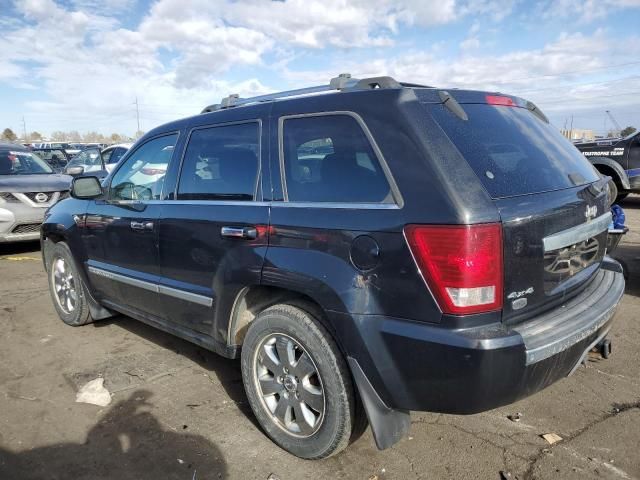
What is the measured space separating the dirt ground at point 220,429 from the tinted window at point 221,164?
4.59 feet

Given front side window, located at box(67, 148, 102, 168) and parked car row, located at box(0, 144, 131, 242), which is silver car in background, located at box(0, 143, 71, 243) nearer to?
parked car row, located at box(0, 144, 131, 242)

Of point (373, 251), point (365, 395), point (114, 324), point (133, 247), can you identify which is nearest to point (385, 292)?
point (373, 251)

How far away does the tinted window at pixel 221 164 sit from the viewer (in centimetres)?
302

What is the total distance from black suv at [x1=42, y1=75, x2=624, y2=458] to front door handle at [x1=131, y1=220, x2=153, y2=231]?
5.0 inches

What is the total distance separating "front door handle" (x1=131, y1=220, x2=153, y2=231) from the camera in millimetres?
3591

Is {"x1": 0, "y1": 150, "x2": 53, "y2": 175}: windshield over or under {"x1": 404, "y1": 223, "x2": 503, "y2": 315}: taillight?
over

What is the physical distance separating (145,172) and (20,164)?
23.1ft

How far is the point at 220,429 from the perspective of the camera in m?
3.10

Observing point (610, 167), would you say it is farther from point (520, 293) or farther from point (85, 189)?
point (85, 189)

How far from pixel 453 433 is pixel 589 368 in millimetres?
1409

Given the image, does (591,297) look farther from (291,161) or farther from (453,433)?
(291,161)

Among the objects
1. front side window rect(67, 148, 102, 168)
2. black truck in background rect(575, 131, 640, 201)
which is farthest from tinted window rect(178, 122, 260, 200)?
front side window rect(67, 148, 102, 168)

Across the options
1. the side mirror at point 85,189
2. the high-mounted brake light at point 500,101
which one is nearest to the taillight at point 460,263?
the high-mounted brake light at point 500,101

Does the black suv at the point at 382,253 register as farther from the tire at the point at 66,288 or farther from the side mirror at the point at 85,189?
the tire at the point at 66,288
